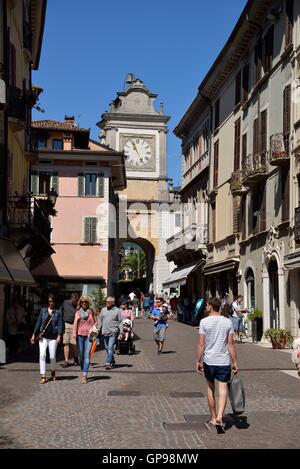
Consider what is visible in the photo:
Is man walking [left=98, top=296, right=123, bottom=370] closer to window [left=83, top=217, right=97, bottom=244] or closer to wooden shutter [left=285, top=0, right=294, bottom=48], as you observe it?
wooden shutter [left=285, top=0, right=294, bottom=48]

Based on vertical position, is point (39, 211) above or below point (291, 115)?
A: below

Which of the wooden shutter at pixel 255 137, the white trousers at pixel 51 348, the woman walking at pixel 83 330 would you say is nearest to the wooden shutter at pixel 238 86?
the wooden shutter at pixel 255 137

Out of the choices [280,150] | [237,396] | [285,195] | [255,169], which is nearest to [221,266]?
[255,169]

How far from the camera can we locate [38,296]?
1266 inches

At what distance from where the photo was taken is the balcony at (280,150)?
24.9m

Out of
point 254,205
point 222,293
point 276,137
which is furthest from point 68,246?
point 276,137

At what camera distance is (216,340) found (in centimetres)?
923

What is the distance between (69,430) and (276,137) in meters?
18.7

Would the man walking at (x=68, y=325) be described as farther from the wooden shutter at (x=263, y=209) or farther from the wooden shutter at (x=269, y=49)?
the wooden shutter at (x=269, y=49)

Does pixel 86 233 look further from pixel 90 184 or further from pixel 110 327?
pixel 110 327

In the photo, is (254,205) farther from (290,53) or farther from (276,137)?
(290,53)

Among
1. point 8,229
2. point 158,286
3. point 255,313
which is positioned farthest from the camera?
point 158,286

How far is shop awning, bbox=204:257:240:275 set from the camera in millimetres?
32344

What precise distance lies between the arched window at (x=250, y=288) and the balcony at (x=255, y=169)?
3965mm
